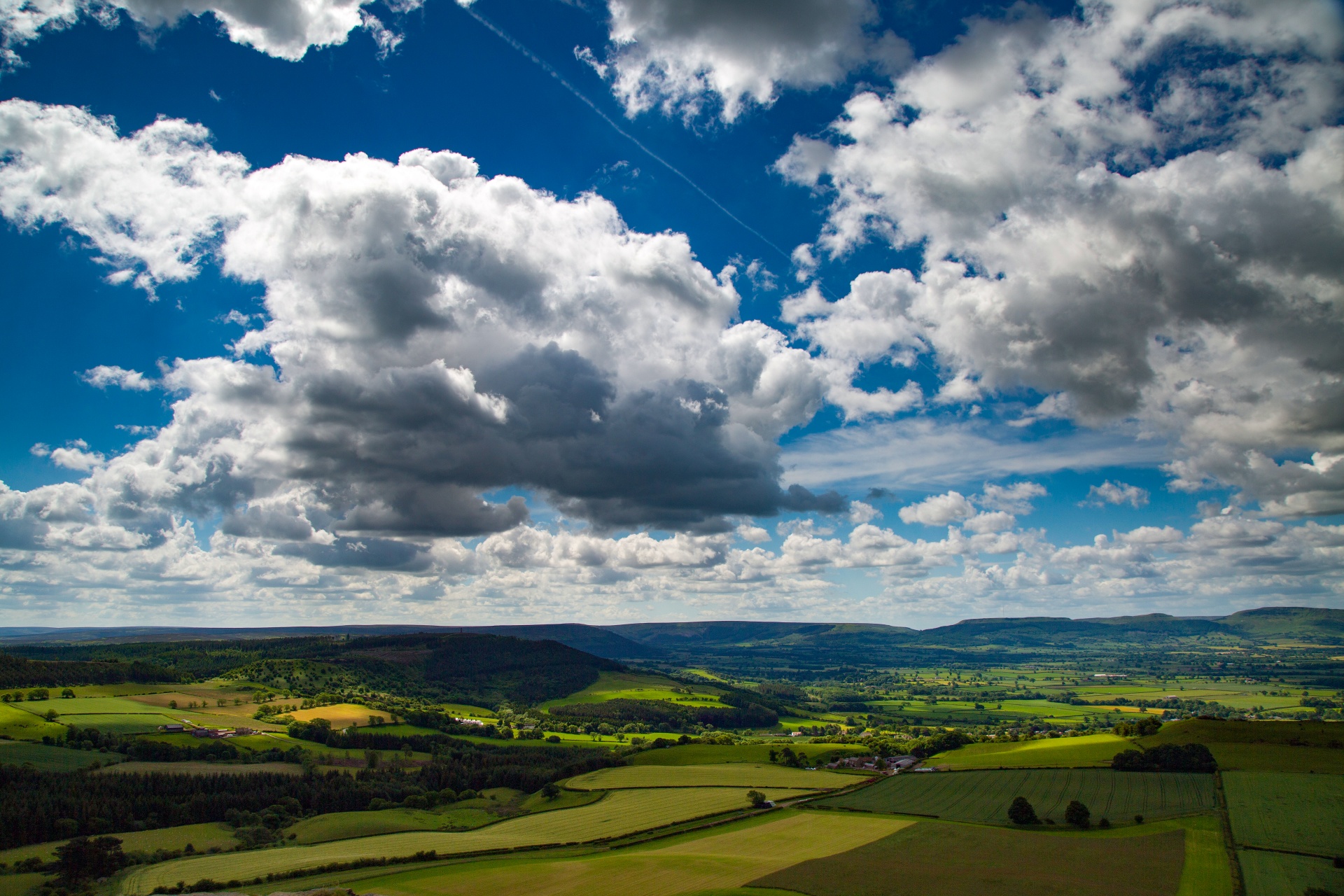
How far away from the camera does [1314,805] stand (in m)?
76.4

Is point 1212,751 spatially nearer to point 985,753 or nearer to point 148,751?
point 985,753

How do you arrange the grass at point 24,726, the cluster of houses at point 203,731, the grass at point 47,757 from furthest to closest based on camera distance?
1. the cluster of houses at point 203,731
2. the grass at point 24,726
3. the grass at point 47,757

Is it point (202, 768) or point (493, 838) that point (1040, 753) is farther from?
point (202, 768)

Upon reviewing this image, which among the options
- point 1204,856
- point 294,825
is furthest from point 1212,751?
point 294,825

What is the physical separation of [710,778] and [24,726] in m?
152

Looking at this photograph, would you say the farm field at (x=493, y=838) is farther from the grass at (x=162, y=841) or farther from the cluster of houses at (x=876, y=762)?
the cluster of houses at (x=876, y=762)

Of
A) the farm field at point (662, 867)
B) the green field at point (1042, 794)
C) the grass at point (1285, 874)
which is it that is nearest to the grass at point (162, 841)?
the farm field at point (662, 867)

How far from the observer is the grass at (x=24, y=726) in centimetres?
14738

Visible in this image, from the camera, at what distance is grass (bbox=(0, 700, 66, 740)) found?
147 m

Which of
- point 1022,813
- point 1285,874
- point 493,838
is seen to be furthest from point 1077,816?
point 493,838

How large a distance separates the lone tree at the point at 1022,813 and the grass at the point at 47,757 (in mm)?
156600

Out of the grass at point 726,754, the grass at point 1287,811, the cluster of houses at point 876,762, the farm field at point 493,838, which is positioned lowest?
the grass at point 726,754

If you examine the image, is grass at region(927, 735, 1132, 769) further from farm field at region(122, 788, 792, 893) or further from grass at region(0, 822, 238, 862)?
grass at region(0, 822, 238, 862)

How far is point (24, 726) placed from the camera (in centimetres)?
15325
